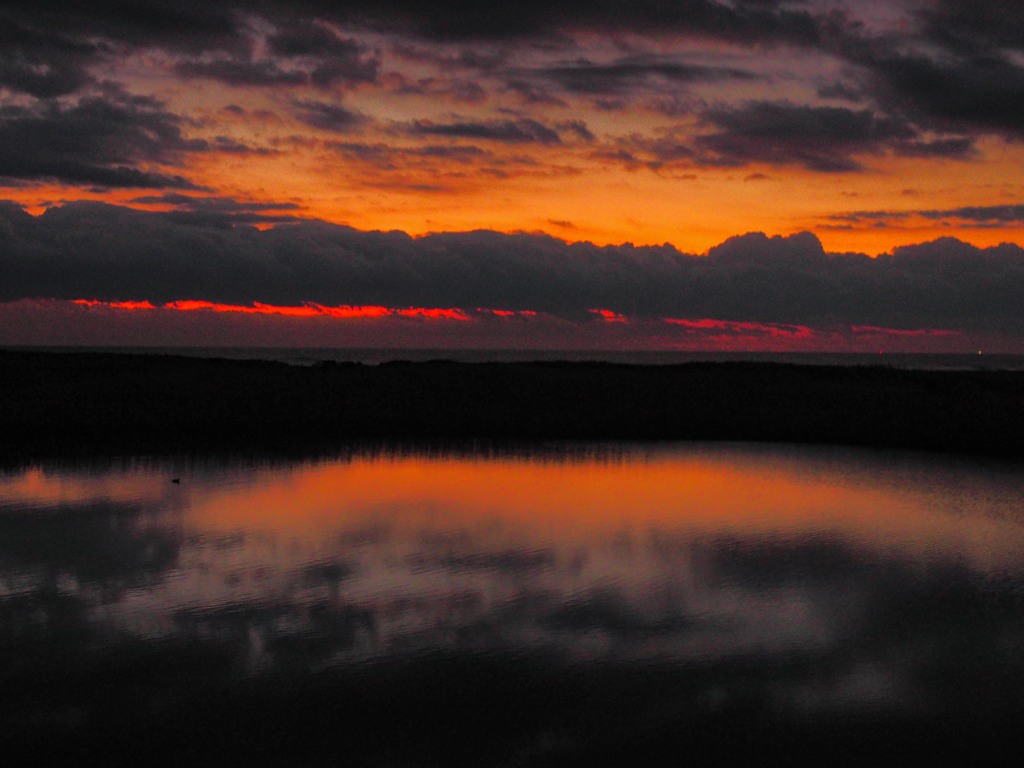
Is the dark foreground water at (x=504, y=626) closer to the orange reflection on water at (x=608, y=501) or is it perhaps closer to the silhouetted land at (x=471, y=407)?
the orange reflection on water at (x=608, y=501)

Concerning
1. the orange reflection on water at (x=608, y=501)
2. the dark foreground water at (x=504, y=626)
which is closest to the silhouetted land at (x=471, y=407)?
the orange reflection on water at (x=608, y=501)

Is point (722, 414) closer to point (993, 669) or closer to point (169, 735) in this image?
point (993, 669)

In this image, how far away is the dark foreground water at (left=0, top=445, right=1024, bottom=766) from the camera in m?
6.95

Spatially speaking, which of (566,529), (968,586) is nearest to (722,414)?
(566,529)

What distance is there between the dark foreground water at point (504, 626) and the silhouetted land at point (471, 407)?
8232mm

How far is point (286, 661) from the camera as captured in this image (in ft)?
27.3

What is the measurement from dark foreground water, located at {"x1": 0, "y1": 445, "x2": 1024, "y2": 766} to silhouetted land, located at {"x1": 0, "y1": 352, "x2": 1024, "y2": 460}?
8.23 m

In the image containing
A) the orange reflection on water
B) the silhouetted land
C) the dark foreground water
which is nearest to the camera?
the dark foreground water

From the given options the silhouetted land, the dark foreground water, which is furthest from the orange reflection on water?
the silhouetted land

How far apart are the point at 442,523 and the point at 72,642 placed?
658 cm

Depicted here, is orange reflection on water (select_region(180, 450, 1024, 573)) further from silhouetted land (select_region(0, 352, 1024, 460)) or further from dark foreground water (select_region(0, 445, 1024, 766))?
silhouetted land (select_region(0, 352, 1024, 460))

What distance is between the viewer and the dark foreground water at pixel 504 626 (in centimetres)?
A: 695

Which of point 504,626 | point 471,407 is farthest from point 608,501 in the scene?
point 471,407

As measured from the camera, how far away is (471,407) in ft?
106
